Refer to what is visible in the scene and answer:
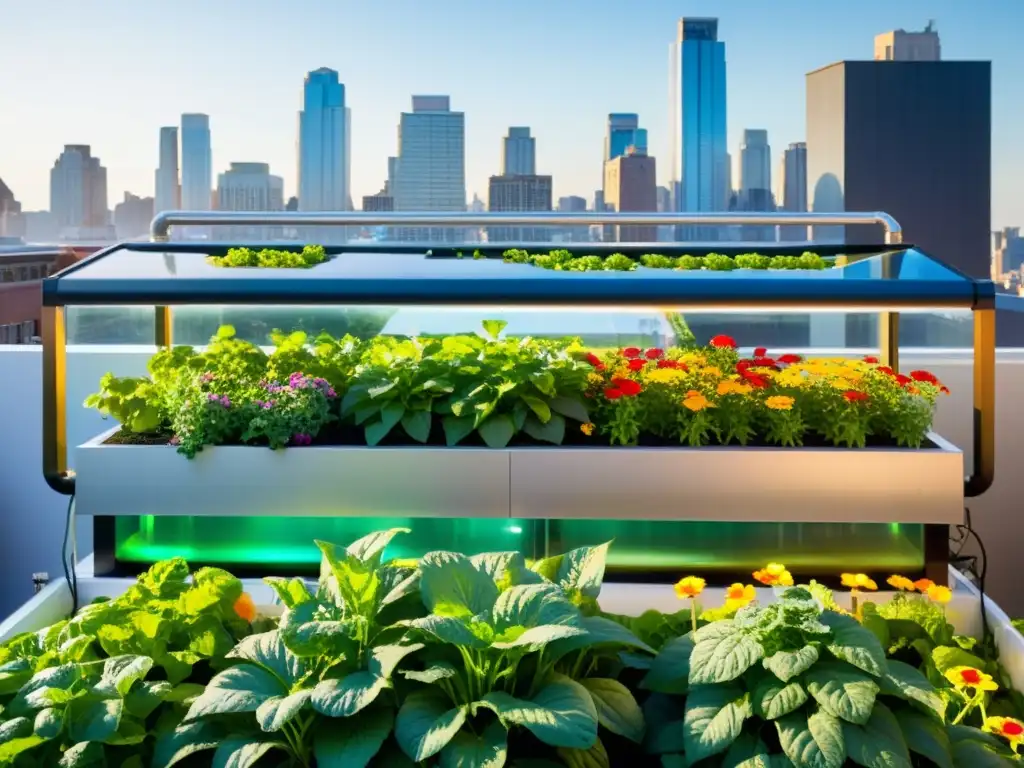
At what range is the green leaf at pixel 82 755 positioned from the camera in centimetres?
148

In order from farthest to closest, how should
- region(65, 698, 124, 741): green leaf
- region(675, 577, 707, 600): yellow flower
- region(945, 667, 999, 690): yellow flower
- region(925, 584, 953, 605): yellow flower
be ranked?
region(925, 584, 953, 605): yellow flower < region(675, 577, 707, 600): yellow flower < region(945, 667, 999, 690): yellow flower < region(65, 698, 124, 741): green leaf

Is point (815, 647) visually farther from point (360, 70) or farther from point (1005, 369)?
point (360, 70)

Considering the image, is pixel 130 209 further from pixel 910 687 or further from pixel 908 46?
pixel 908 46

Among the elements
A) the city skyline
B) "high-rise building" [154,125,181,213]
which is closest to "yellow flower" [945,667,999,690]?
the city skyline

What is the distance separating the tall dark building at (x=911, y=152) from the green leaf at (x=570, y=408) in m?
52.8

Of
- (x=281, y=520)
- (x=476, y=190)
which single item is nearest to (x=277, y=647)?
(x=281, y=520)

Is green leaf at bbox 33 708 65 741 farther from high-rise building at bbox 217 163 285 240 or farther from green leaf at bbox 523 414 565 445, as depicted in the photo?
high-rise building at bbox 217 163 285 240

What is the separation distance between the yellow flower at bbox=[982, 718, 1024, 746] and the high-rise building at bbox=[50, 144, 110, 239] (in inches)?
1416

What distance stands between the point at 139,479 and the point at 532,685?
1.38m

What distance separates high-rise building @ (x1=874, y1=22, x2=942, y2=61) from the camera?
5784 cm

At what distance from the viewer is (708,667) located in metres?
1.54

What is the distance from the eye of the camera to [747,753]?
1487 mm

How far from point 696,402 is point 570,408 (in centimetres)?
28

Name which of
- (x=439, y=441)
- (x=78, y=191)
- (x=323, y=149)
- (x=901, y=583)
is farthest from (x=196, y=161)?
(x=901, y=583)
